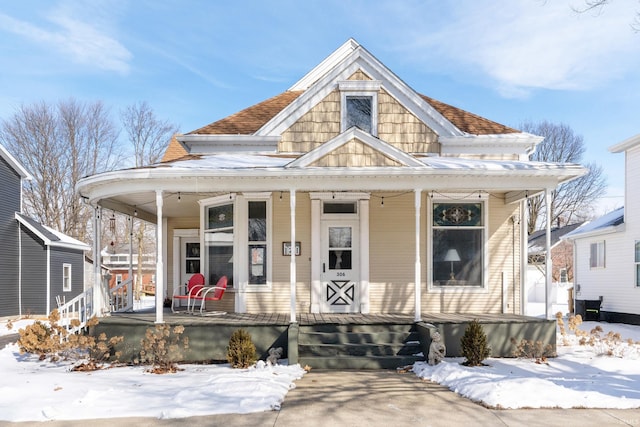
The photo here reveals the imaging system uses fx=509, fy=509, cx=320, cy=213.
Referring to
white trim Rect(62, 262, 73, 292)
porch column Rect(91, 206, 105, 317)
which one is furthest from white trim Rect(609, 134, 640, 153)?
white trim Rect(62, 262, 73, 292)

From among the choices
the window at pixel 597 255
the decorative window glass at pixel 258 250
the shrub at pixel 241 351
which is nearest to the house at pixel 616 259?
the window at pixel 597 255

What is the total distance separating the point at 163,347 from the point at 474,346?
507 cm

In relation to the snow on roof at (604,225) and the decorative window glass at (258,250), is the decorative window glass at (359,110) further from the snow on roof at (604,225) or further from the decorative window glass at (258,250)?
the snow on roof at (604,225)

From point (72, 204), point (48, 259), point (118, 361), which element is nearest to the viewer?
point (118, 361)

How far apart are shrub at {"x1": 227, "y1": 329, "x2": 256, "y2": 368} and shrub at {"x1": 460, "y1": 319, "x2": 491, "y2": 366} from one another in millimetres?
3495

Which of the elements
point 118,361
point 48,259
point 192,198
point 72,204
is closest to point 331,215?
point 192,198

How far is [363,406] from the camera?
20.1 ft

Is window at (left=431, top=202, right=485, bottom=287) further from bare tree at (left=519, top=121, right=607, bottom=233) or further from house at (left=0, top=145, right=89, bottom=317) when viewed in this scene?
bare tree at (left=519, top=121, right=607, bottom=233)

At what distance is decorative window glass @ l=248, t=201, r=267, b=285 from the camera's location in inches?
427

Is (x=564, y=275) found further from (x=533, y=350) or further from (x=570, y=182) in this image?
(x=533, y=350)

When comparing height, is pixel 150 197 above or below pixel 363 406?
above

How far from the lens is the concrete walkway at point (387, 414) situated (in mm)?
5523

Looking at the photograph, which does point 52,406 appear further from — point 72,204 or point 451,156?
point 72,204

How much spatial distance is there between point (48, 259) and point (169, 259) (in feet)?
28.6
